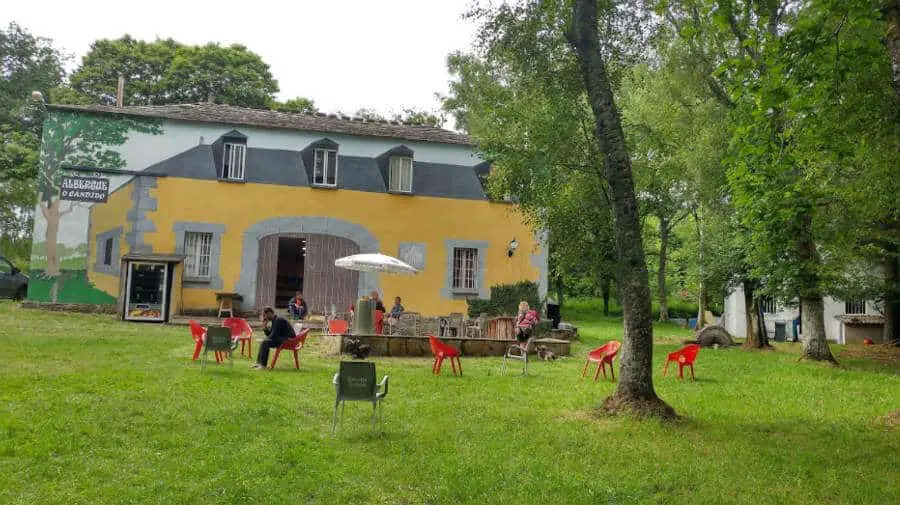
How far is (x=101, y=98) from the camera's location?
34.8m

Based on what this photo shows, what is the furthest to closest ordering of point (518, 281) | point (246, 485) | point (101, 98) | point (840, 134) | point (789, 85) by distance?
1. point (101, 98)
2. point (518, 281)
3. point (840, 134)
4. point (789, 85)
5. point (246, 485)

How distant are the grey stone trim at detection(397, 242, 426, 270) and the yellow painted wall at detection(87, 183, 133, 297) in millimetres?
8606

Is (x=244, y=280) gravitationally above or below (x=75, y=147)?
below

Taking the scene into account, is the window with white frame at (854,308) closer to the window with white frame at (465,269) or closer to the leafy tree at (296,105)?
the window with white frame at (465,269)

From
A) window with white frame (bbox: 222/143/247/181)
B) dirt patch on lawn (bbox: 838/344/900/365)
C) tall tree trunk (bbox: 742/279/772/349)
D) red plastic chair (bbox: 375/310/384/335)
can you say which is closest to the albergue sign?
window with white frame (bbox: 222/143/247/181)

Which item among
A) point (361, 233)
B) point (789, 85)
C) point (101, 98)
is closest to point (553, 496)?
point (789, 85)

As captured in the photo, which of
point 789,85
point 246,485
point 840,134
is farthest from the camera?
point 840,134

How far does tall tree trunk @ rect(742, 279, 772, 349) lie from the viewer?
20219 millimetres

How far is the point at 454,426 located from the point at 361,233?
15.0 m

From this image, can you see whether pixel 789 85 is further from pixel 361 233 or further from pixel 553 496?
pixel 361 233

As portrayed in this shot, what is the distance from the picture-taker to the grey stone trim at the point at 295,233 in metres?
21.1

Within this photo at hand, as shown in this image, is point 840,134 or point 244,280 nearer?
point 840,134

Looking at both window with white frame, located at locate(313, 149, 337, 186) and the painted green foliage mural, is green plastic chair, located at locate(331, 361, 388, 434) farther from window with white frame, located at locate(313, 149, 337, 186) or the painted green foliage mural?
the painted green foliage mural

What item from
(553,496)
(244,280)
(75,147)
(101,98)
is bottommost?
(553,496)
